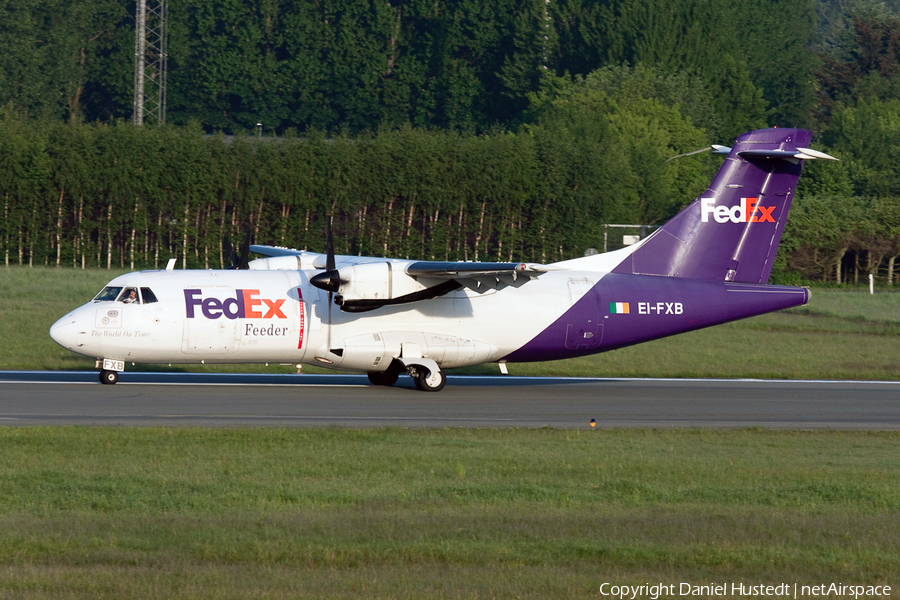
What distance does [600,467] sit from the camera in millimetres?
13219

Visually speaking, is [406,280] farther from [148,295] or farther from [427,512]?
[427,512]

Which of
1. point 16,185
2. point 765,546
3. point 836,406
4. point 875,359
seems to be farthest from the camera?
point 16,185

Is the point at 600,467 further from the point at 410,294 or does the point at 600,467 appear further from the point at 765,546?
Result: the point at 410,294

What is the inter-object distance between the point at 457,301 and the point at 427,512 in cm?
1154

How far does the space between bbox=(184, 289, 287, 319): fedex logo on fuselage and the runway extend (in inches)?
58.3

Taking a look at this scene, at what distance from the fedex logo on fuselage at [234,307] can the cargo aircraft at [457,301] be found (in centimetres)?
2

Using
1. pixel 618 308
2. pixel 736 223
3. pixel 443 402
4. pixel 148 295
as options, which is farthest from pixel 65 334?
pixel 736 223

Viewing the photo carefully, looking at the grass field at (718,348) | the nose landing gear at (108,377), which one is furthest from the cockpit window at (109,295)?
the grass field at (718,348)

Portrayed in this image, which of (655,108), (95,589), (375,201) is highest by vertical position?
(655,108)

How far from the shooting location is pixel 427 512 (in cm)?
1059

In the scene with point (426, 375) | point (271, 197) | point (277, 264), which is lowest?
point (426, 375)

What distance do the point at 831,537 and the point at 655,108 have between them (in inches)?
2478

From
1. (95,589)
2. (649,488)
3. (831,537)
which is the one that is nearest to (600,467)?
(649,488)

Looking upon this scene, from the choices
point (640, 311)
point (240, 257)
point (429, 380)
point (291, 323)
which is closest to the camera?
point (291, 323)
